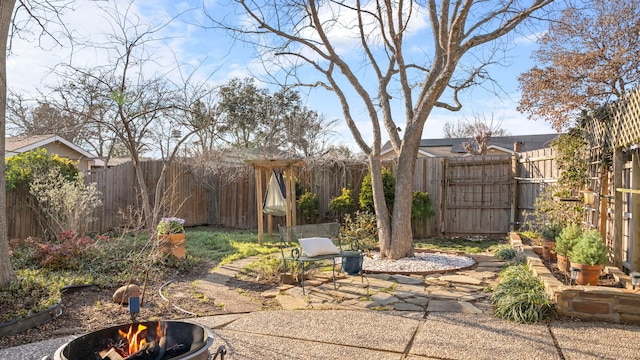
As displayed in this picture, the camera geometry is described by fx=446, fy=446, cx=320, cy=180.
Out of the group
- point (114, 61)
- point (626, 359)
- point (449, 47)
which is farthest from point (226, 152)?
point (626, 359)

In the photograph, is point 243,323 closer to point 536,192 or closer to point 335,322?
point 335,322

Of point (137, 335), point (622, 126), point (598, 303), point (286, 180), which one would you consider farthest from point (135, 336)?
point (286, 180)

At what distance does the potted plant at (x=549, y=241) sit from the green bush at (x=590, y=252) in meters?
1.73

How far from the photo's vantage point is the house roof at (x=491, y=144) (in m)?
19.8

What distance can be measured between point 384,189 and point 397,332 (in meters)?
5.90

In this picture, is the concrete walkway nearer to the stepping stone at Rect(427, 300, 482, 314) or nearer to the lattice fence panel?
the stepping stone at Rect(427, 300, 482, 314)

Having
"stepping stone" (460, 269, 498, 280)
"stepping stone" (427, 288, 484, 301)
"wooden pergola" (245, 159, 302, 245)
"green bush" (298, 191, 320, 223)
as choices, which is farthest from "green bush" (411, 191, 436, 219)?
"stepping stone" (427, 288, 484, 301)

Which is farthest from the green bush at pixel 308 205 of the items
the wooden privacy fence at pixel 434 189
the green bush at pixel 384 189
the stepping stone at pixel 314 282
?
the stepping stone at pixel 314 282

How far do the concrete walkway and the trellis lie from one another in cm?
152

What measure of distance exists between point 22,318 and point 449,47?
5.08 m

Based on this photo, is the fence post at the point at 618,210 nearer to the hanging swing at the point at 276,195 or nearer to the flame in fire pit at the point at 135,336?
the flame in fire pit at the point at 135,336

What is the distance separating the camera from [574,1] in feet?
17.9

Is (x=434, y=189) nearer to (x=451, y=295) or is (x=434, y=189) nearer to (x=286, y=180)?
(x=286, y=180)

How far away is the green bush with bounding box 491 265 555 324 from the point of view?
3764 mm
